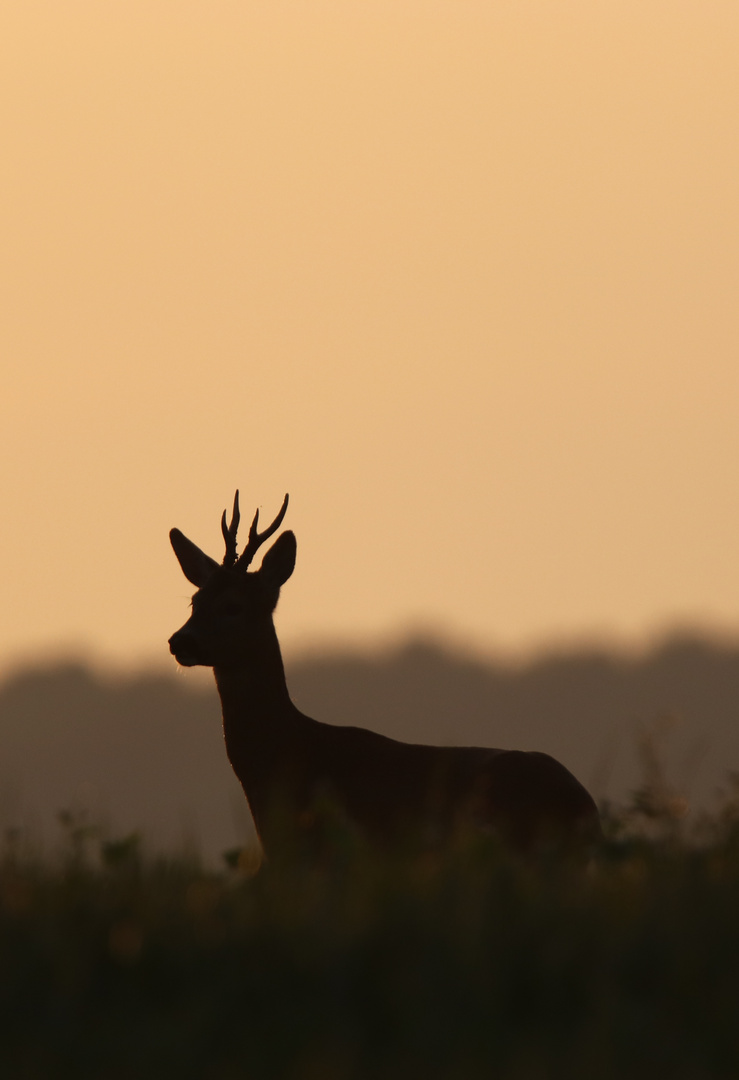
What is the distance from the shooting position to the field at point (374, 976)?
18.5 feet

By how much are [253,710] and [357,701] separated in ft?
400

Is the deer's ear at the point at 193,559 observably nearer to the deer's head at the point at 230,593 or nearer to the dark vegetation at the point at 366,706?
the deer's head at the point at 230,593

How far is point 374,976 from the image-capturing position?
6039mm

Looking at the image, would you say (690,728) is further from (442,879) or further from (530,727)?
(442,879)

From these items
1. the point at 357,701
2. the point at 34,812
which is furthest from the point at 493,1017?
the point at 357,701

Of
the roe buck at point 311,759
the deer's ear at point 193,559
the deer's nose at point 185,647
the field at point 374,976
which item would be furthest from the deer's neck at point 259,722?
the field at point 374,976

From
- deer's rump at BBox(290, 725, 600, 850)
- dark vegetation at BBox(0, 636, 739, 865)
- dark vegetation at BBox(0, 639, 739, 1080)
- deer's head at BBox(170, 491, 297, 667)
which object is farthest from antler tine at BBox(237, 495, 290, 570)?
dark vegetation at BBox(0, 636, 739, 865)

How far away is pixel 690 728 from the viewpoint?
365 feet

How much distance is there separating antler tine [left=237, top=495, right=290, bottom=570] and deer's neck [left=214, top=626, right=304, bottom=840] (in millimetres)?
632

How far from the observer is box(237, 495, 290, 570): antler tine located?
13.5 metres

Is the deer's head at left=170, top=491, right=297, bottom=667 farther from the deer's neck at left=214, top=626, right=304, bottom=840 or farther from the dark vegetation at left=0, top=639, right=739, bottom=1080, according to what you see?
the dark vegetation at left=0, top=639, right=739, bottom=1080

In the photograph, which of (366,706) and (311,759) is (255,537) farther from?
(366,706)

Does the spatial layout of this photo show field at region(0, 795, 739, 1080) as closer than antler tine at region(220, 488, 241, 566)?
Yes

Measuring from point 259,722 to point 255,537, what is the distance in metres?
1.43
